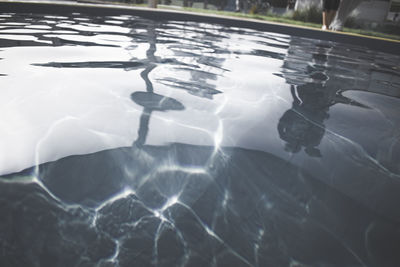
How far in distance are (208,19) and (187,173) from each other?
8.14 meters

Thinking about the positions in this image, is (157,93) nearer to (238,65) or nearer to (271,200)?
(271,200)

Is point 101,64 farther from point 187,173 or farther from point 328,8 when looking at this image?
point 328,8

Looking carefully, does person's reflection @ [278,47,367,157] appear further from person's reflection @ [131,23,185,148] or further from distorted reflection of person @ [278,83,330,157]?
person's reflection @ [131,23,185,148]

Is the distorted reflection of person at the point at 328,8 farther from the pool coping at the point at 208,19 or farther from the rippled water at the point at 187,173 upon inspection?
the rippled water at the point at 187,173

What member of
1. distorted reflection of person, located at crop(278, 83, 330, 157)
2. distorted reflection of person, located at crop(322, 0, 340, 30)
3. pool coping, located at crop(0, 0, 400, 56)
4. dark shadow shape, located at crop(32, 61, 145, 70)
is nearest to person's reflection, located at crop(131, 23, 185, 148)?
dark shadow shape, located at crop(32, 61, 145, 70)

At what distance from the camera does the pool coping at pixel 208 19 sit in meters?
6.31

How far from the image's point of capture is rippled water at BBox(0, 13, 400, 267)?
41.9 inches

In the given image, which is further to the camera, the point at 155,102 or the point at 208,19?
the point at 208,19

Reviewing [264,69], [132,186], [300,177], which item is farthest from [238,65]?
[132,186]

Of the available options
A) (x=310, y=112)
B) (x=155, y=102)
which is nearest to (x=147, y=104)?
(x=155, y=102)

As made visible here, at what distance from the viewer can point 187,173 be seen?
1404 mm

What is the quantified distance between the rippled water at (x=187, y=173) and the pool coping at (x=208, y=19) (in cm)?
512

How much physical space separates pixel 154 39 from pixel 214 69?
7.43 feet

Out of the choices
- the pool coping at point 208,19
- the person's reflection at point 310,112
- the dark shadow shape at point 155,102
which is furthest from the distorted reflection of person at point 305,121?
the pool coping at point 208,19
